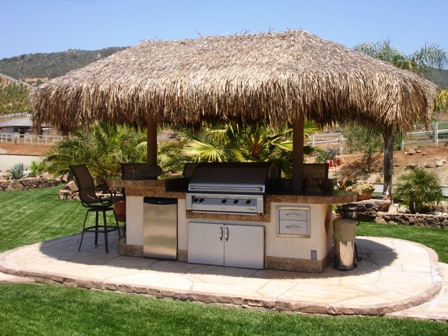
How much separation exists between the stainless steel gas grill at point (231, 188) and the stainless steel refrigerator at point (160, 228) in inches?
15.9

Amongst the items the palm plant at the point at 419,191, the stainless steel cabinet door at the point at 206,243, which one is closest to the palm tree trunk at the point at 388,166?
the palm plant at the point at 419,191

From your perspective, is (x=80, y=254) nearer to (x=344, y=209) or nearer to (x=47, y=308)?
(x=47, y=308)

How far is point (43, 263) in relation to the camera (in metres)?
7.31

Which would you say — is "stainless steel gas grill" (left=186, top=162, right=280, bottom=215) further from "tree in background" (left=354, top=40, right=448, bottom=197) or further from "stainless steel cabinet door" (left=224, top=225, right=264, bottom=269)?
"tree in background" (left=354, top=40, right=448, bottom=197)

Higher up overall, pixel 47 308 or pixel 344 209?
pixel 344 209

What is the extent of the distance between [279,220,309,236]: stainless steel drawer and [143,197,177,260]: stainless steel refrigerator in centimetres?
159

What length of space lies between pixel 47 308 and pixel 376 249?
5282mm

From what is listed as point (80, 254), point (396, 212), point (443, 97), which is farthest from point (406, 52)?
point (80, 254)

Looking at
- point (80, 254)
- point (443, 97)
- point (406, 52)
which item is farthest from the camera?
point (443, 97)

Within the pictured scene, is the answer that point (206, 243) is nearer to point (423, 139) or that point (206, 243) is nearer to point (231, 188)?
point (231, 188)

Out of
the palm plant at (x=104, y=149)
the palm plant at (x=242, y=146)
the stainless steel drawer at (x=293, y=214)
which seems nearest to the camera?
the stainless steel drawer at (x=293, y=214)

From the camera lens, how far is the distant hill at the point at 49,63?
109 meters

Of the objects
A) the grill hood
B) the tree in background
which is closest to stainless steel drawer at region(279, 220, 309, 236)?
the grill hood

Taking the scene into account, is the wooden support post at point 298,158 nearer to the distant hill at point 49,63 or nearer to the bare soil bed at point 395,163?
the bare soil bed at point 395,163
